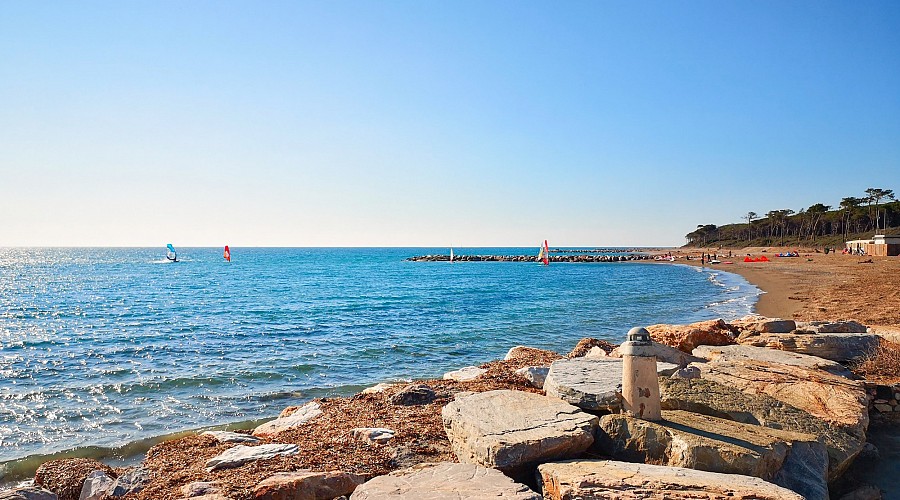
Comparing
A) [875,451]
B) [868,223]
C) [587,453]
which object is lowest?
[875,451]

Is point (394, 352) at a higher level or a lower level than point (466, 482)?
lower

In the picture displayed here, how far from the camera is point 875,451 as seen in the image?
595 cm

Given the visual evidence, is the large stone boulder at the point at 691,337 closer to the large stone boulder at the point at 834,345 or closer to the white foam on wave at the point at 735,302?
the large stone boulder at the point at 834,345

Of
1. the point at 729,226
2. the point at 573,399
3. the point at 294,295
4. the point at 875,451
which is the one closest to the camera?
the point at 573,399

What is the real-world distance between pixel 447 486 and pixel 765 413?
12.5ft

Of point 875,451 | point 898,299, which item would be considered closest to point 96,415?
point 875,451

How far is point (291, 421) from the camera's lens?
8.05 metres

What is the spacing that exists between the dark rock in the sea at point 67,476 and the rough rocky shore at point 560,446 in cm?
2

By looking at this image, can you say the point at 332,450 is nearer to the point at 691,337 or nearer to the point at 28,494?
the point at 28,494

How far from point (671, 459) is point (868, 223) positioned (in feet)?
402

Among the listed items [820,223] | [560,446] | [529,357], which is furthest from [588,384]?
[820,223]

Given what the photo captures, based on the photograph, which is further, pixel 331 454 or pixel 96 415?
pixel 96 415

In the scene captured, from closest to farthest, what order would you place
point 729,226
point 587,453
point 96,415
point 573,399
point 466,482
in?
1. point 466,482
2. point 587,453
3. point 573,399
4. point 96,415
5. point 729,226

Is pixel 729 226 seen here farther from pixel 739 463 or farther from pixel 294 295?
pixel 739 463
